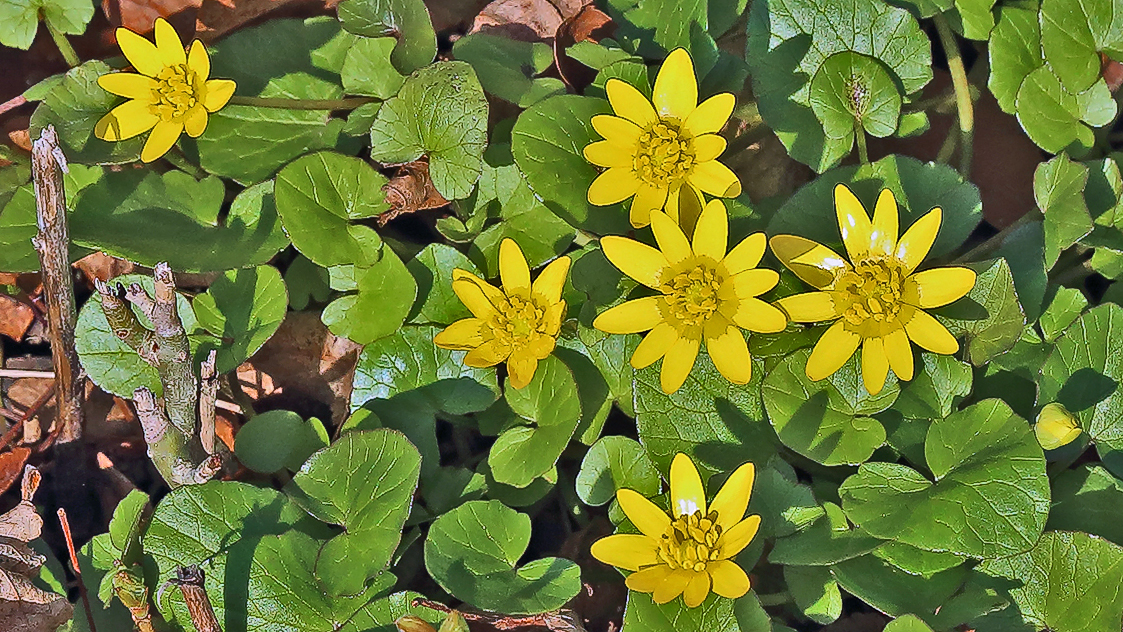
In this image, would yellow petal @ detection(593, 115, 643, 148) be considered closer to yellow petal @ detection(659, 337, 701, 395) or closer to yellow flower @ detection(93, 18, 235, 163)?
yellow petal @ detection(659, 337, 701, 395)

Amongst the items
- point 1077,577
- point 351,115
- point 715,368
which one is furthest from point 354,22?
point 1077,577

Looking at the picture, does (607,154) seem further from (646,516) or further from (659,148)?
(646,516)

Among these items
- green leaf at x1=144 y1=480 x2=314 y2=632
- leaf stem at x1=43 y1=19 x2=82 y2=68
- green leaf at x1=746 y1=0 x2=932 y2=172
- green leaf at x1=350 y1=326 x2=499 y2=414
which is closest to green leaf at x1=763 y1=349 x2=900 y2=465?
green leaf at x1=746 y1=0 x2=932 y2=172

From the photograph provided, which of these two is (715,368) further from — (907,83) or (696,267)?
(907,83)

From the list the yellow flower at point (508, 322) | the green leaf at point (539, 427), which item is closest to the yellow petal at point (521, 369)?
the yellow flower at point (508, 322)

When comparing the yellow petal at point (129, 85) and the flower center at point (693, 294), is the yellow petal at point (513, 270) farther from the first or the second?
the yellow petal at point (129, 85)
